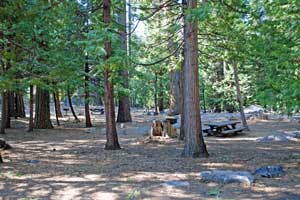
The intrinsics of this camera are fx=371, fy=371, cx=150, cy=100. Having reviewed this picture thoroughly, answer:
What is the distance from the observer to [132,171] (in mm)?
7090

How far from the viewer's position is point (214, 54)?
39.8 feet

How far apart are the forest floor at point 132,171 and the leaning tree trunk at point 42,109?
484 cm

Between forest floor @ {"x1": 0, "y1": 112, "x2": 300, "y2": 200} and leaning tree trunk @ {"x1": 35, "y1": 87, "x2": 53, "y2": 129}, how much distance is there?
4.84 metres

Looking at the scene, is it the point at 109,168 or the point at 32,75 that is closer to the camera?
the point at 109,168

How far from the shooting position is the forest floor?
5.30m

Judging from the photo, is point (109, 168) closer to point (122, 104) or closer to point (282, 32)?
point (282, 32)

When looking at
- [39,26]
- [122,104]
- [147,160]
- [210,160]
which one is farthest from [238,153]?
[122,104]

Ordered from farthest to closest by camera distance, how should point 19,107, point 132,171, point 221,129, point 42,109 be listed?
1. point 19,107
2. point 42,109
3. point 221,129
4. point 132,171

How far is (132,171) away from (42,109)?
10641 mm

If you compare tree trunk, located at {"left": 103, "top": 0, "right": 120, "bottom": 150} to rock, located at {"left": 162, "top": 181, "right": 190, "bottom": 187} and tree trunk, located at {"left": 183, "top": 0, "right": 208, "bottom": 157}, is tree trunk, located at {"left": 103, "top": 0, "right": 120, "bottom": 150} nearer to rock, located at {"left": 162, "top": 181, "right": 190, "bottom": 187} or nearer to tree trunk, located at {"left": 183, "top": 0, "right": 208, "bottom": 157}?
tree trunk, located at {"left": 183, "top": 0, "right": 208, "bottom": 157}

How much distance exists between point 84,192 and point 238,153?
4.87m

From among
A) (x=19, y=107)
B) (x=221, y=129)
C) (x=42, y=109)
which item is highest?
(x=19, y=107)

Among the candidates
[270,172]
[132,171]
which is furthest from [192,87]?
[270,172]

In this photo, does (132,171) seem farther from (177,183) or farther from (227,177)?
(227,177)
